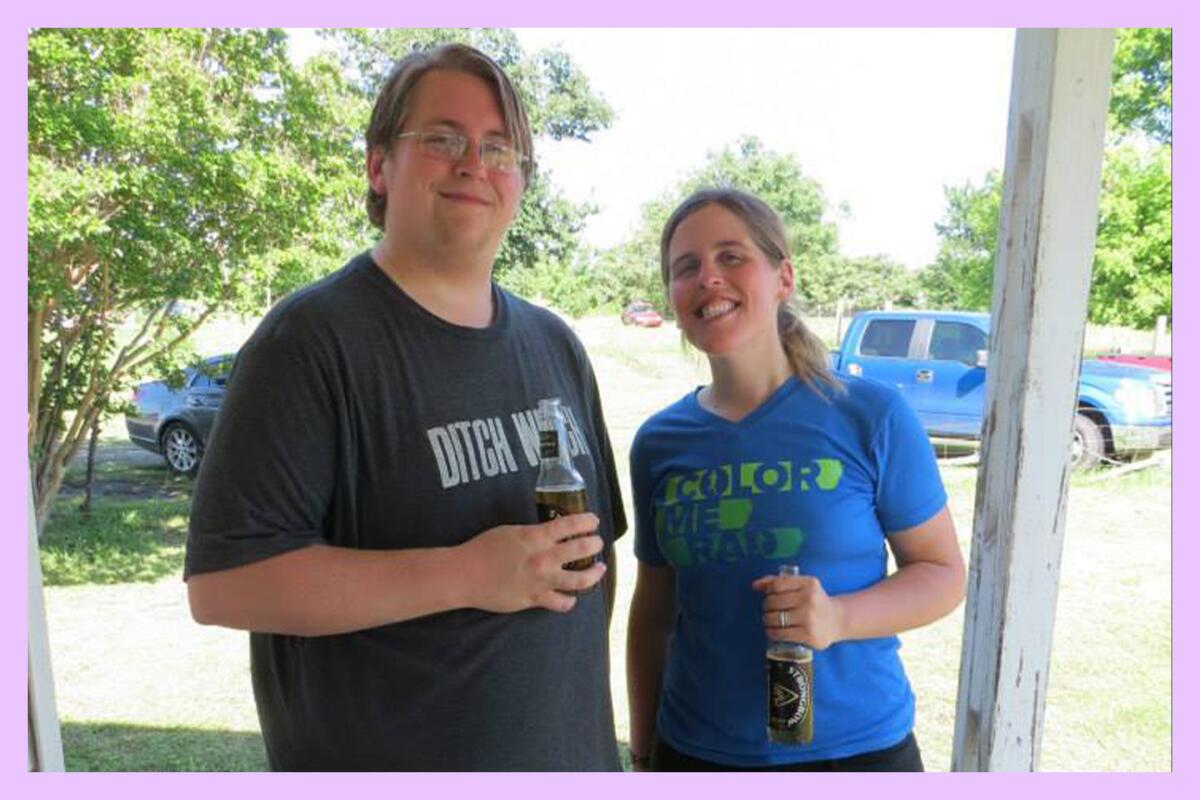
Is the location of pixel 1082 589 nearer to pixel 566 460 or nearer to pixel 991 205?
pixel 991 205

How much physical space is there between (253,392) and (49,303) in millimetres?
4616

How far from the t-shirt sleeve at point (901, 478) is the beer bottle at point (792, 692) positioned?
0.22 m

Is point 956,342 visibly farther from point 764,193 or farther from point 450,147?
point 450,147

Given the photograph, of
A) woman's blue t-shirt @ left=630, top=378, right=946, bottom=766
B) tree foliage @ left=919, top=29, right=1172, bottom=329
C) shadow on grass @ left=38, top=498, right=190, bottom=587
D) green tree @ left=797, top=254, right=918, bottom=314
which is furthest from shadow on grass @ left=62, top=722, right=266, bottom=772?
green tree @ left=797, top=254, right=918, bottom=314

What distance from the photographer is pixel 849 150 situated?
6.35 m

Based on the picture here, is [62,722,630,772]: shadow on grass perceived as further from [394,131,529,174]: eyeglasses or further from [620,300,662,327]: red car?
[394,131,529,174]: eyeglasses

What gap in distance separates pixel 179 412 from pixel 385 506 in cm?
561

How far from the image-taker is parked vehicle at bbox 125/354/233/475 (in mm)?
5859

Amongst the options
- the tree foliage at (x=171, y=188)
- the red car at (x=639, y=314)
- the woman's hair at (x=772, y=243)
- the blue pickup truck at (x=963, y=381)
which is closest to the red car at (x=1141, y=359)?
the blue pickup truck at (x=963, y=381)

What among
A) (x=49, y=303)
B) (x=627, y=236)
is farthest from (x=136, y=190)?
(x=627, y=236)

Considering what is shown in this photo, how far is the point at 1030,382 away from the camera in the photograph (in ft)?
5.43

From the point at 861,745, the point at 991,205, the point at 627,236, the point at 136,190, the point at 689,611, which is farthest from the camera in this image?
the point at 627,236

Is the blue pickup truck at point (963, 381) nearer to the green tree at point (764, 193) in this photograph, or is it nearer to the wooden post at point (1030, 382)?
the green tree at point (764, 193)

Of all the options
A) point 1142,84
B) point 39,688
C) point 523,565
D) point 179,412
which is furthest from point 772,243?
point 179,412
